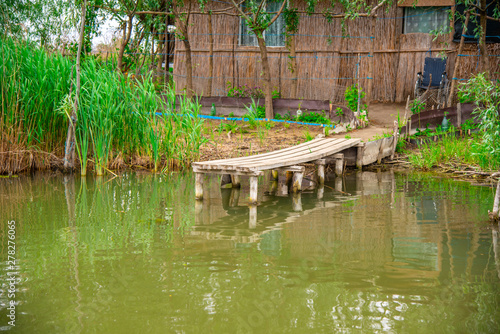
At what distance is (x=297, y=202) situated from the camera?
6668mm

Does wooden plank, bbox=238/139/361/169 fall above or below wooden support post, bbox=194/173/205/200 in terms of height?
above

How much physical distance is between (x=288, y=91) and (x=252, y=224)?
8885 millimetres

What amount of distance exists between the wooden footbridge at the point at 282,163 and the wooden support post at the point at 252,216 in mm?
133

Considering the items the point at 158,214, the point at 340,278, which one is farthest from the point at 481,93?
the point at 158,214

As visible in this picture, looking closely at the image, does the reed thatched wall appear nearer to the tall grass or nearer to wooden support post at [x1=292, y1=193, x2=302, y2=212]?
the tall grass

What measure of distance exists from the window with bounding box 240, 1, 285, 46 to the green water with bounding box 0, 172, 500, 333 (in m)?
8.16

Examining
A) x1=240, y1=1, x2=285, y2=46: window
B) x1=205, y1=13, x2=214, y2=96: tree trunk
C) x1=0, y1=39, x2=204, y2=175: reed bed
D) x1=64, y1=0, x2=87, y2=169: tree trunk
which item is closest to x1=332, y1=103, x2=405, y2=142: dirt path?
x1=240, y1=1, x2=285, y2=46: window

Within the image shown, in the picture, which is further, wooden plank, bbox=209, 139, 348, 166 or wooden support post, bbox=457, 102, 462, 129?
wooden support post, bbox=457, 102, 462, 129

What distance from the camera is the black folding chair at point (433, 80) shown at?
41.5ft

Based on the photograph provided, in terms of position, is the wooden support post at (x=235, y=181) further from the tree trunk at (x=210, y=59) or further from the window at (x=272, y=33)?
the window at (x=272, y=33)

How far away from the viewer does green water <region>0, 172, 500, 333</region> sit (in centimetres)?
327

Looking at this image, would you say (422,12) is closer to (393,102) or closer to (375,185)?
(393,102)

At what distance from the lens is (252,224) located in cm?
552

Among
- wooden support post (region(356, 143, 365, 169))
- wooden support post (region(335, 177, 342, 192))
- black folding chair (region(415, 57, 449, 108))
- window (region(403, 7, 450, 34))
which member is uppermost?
window (region(403, 7, 450, 34))
